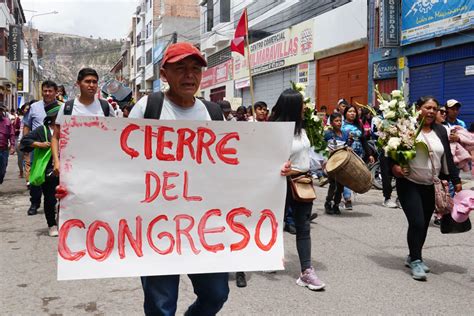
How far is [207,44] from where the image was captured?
34938 millimetres

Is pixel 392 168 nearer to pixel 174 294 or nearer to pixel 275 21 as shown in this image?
pixel 174 294

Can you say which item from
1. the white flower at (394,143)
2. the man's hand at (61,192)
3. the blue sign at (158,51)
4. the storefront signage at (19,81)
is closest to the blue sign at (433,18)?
the white flower at (394,143)

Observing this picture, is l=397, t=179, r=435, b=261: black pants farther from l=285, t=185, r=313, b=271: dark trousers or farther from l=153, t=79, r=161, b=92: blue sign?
l=153, t=79, r=161, b=92: blue sign

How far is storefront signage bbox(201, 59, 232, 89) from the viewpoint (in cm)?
3148

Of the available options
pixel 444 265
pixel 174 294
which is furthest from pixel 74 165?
pixel 444 265

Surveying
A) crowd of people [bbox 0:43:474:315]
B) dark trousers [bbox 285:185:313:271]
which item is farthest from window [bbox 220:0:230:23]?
dark trousers [bbox 285:185:313:271]

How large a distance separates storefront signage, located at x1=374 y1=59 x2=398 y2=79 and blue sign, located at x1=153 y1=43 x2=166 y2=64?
35.4 m

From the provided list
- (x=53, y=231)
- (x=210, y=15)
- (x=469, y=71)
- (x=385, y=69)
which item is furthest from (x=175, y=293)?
(x=210, y=15)

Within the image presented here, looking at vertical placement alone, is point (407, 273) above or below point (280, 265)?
below

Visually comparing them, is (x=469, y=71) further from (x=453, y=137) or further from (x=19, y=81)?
(x=19, y=81)

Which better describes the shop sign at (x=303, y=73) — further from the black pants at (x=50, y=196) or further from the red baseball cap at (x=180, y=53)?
the red baseball cap at (x=180, y=53)

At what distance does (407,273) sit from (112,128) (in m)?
3.54

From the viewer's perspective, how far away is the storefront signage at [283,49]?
68.5 ft

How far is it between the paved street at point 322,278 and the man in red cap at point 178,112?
1.22 meters
